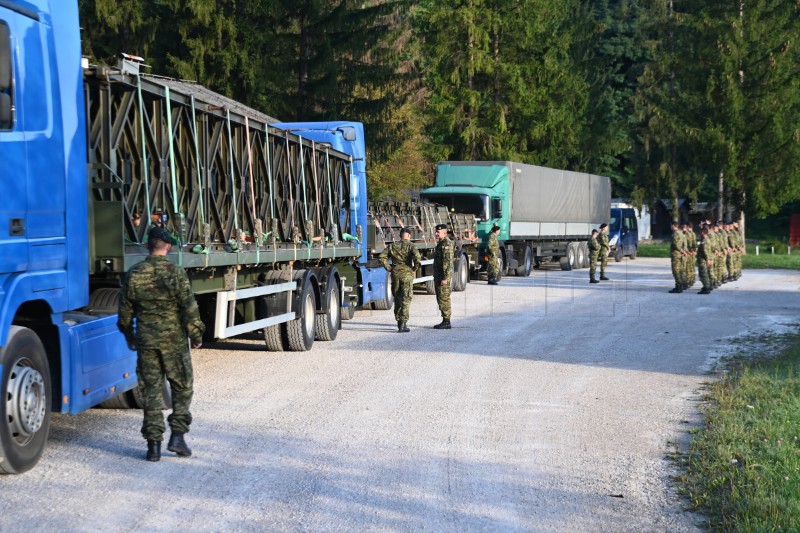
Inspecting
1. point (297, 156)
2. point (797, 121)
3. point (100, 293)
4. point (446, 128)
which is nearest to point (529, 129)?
point (446, 128)

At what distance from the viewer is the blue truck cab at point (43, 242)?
743 centimetres

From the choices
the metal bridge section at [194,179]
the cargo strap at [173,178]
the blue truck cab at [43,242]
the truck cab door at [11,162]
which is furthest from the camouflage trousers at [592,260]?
the truck cab door at [11,162]

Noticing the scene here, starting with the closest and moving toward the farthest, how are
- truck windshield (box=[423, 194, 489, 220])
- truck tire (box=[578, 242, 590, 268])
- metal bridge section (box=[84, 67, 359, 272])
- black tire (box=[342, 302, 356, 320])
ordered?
metal bridge section (box=[84, 67, 359, 272]) → black tire (box=[342, 302, 356, 320]) → truck windshield (box=[423, 194, 489, 220]) → truck tire (box=[578, 242, 590, 268])

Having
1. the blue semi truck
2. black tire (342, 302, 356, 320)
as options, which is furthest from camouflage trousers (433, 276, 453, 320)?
the blue semi truck

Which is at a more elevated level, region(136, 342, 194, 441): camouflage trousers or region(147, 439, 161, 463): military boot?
region(136, 342, 194, 441): camouflage trousers

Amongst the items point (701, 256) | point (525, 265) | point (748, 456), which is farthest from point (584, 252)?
point (748, 456)

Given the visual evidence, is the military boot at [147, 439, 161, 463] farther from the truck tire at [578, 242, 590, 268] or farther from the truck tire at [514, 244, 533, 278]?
the truck tire at [578, 242, 590, 268]

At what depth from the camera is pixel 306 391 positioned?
11586mm

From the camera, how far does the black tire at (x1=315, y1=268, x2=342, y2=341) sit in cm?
1634

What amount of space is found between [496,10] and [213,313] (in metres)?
41.7

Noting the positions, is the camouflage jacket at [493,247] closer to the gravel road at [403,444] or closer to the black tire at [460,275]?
the black tire at [460,275]

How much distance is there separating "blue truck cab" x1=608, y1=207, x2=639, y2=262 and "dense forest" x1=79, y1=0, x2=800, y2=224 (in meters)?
5.08

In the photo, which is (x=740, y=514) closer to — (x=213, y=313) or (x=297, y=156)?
(x=213, y=313)

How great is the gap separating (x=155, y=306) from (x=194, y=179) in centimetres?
405
